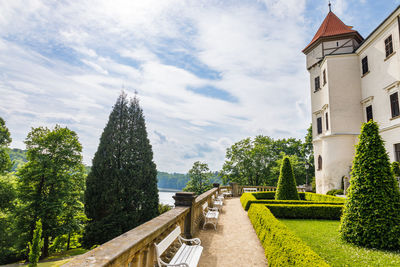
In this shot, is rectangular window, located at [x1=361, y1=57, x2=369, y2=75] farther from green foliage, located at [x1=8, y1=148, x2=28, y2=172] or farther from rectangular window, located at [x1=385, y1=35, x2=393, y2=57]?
green foliage, located at [x1=8, y1=148, x2=28, y2=172]

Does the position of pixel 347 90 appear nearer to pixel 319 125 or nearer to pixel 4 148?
pixel 319 125

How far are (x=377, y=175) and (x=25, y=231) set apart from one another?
978 inches

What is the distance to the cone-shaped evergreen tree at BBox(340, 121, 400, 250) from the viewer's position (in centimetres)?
574

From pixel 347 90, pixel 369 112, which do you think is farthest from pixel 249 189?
pixel 347 90

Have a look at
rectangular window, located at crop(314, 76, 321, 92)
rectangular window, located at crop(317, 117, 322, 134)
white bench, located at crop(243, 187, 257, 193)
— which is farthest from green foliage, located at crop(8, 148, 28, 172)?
rectangular window, located at crop(314, 76, 321, 92)

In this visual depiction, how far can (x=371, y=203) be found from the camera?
6.02 m

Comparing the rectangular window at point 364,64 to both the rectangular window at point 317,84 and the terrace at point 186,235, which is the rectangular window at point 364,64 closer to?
the rectangular window at point 317,84

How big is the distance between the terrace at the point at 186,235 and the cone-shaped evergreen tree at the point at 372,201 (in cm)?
268

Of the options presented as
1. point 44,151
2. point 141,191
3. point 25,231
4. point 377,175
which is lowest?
point 25,231

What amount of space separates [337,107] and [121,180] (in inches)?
853

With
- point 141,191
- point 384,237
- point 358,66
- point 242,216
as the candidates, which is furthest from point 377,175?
point 141,191

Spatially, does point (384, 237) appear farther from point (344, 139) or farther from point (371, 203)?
point (344, 139)

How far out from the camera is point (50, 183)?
2042 centimetres

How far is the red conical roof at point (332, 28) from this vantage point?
22947 mm
